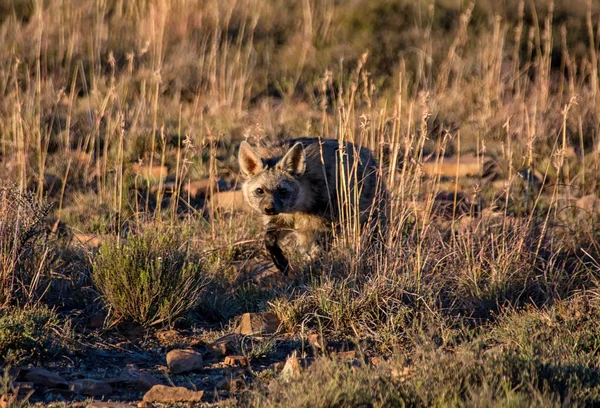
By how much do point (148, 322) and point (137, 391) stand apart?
40.5 inches

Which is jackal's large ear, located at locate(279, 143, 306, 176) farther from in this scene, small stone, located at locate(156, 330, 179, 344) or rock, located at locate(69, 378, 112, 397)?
rock, located at locate(69, 378, 112, 397)

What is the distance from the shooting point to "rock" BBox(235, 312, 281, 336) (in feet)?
18.2

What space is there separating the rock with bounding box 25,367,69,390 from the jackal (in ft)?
8.67

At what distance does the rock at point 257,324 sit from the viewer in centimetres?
554

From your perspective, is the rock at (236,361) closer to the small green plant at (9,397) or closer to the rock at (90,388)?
the rock at (90,388)

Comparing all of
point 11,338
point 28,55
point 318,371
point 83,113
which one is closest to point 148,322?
point 11,338

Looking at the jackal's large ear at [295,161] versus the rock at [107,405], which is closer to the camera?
the rock at [107,405]

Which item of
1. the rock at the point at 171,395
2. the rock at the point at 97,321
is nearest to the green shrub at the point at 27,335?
the rock at the point at 97,321

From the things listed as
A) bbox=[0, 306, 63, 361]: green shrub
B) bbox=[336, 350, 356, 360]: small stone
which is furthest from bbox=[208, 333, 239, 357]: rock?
bbox=[0, 306, 63, 361]: green shrub

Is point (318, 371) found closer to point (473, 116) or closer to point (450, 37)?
point (473, 116)

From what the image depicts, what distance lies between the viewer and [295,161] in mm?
7117

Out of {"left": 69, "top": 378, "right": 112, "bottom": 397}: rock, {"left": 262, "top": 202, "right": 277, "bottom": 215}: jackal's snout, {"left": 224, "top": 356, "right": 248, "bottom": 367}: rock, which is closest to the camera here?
{"left": 69, "top": 378, "right": 112, "bottom": 397}: rock

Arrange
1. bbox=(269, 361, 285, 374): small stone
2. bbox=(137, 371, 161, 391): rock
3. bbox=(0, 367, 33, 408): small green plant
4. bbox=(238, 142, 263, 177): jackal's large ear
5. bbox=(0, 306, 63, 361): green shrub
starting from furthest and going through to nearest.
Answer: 1. bbox=(238, 142, 263, 177): jackal's large ear
2. bbox=(269, 361, 285, 374): small stone
3. bbox=(0, 306, 63, 361): green shrub
4. bbox=(137, 371, 161, 391): rock
5. bbox=(0, 367, 33, 408): small green plant

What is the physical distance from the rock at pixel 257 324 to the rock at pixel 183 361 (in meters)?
0.60
